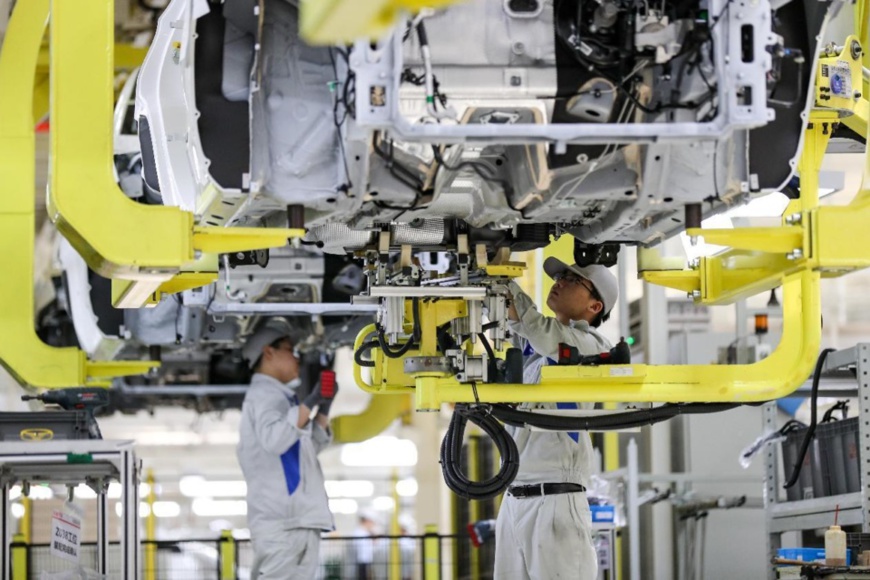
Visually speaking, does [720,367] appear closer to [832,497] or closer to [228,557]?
[832,497]

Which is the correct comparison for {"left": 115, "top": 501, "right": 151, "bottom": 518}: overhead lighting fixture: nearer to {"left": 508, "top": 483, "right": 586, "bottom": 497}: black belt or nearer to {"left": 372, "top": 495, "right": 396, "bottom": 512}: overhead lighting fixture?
{"left": 508, "top": 483, "right": 586, "bottom": 497}: black belt

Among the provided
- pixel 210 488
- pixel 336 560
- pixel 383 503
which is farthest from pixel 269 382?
pixel 383 503

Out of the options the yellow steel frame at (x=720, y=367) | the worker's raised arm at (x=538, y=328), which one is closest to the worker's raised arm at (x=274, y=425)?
the yellow steel frame at (x=720, y=367)

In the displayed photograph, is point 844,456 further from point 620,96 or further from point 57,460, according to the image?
point 57,460

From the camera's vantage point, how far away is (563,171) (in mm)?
5008

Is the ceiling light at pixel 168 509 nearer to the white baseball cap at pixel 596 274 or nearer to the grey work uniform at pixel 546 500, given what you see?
Result: the grey work uniform at pixel 546 500

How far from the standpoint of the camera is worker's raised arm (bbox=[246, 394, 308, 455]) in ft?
27.3

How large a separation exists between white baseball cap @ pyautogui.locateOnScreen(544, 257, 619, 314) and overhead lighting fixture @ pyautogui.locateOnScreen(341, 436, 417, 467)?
54.9 ft

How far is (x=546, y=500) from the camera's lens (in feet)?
21.3

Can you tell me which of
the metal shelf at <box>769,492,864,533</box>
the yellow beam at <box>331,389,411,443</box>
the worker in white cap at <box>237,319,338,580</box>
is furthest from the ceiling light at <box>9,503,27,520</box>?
the metal shelf at <box>769,492,864,533</box>

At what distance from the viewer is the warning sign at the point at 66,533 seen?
699 centimetres

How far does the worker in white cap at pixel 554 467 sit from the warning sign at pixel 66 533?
2116 millimetres

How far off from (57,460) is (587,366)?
2629mm

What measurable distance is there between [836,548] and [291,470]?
364 centimetres
